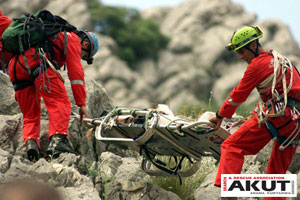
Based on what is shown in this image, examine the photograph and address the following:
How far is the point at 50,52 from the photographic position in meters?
7.72

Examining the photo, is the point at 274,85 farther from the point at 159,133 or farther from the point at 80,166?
the point at 80,166

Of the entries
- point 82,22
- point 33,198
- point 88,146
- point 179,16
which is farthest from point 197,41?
point 33,198

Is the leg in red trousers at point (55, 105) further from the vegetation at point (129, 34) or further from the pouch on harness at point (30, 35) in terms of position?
the vegetation at point (129, 34)

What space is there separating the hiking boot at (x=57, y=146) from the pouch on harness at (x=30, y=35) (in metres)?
0.88

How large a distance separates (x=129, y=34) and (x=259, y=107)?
9676 centimetres

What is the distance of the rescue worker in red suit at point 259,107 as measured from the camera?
6238 mm

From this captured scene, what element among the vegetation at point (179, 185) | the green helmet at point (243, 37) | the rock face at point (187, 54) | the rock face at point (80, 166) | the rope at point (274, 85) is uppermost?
the green helmet at point (243, 37)

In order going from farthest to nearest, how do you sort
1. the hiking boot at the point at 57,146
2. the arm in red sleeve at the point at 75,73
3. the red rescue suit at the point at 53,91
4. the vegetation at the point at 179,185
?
the vegetation at the point at 179,185 < the arm in red sleeve at the point at 75,73 < the red rescue suit at the point at 53,91 < the hiking boot at the point at 57,146

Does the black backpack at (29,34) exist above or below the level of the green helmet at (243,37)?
below

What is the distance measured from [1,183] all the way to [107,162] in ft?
7.53

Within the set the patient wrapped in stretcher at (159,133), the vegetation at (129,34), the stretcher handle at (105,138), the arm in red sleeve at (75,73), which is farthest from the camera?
the vegetation at (129,34)

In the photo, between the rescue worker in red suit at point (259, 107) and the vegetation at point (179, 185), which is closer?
the rescue worker in red suit at point (259, 107)

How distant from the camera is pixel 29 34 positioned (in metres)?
7.53

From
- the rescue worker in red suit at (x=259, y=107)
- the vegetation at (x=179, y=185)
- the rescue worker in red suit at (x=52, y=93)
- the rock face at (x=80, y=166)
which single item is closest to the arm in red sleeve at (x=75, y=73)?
the rescue worker in red suit at (x=52, y=93)
